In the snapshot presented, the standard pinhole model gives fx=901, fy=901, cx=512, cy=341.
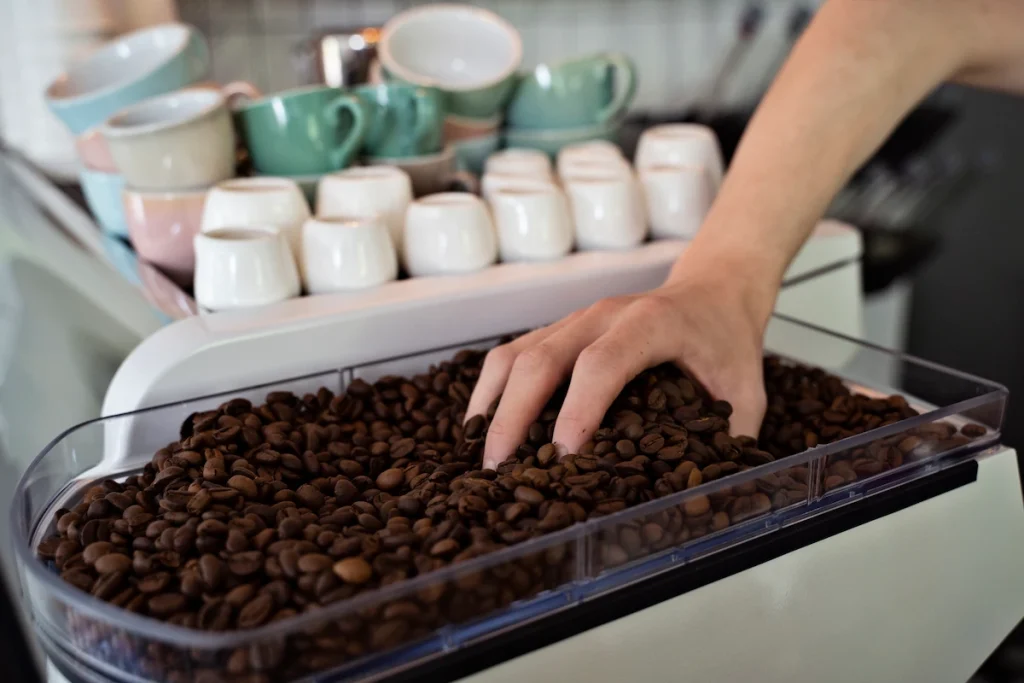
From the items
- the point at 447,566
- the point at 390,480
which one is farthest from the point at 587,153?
the point at 447,566

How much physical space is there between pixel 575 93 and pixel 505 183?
334 millimetres

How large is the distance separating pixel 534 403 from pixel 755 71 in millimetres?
2182

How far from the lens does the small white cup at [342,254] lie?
0.84 m

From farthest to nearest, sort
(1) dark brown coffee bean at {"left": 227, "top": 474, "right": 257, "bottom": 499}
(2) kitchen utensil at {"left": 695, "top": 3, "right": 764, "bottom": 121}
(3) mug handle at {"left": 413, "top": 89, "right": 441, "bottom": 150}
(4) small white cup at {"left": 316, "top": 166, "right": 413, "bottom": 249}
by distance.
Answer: (2) kitchen utensil at {"left": 695, "top": 3, "right": 764, "bottom": 121}
(3) mug handle at {"left": 413, "top": 89, "right": 441, "bottom": 150}
(4) small white cup at {"left": 316, "top": 166, "right": 413, "bottom": 249}
(1) dark brown coffee bean at {"left": 227, "top": 474, "right": 257, "bottom": 499}

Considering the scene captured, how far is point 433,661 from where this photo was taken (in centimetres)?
46

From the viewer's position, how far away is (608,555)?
506mm

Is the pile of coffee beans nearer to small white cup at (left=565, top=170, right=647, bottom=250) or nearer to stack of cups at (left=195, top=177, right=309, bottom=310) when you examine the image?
stack of cups at (left=195, top=177, right=309, bottom=310)

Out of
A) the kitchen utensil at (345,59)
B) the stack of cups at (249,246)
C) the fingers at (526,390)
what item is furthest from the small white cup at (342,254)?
the kitchen utensil at (345,59)

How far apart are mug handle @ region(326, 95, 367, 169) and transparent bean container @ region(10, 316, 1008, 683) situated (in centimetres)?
37

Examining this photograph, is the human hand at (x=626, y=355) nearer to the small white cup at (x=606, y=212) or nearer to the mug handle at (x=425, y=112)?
the small white cup at (x=606, y=212)

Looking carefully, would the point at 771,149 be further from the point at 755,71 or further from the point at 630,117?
the point at 755,71

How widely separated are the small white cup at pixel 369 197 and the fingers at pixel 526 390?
0.32 meters

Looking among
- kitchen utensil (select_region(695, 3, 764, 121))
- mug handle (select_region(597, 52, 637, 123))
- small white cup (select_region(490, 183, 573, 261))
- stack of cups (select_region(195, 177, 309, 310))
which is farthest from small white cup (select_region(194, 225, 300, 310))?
kitchen utensil (select_region(695, 3, 764, 121))

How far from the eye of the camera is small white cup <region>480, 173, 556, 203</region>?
0.99 metres
